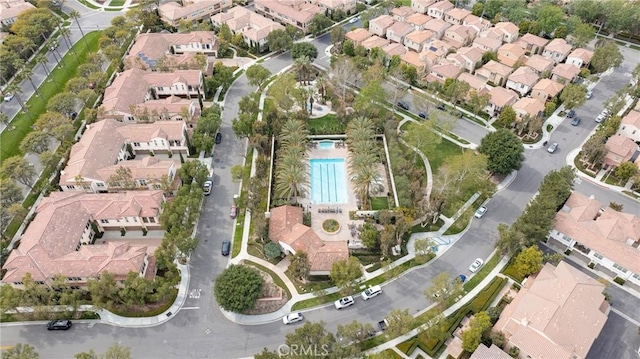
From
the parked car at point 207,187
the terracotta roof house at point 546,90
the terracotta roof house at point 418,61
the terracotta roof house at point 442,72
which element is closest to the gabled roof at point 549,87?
the terracotta roof house at point 546,90

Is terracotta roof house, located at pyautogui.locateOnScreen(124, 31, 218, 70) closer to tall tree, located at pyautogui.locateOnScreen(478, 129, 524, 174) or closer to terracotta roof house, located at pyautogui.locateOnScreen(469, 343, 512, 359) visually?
tall tree, located at pyautogui.locateOnScreen(478, 129, 524, 174)

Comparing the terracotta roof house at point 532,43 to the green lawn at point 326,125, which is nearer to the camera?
the green lawn at point 326,125

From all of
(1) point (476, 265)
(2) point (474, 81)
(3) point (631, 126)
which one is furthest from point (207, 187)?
(3) point (631, 126)

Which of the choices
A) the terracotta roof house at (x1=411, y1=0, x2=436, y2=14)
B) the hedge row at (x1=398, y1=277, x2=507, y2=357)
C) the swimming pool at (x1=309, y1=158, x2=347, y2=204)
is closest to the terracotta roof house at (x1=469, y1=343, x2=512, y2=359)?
the hedge row at (x1=398, y1=277, x2=507, y2=357)

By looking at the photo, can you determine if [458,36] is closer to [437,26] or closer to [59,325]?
[437,26]

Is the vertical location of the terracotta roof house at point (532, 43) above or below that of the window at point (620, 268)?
above

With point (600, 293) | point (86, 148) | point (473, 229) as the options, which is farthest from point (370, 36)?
point (600, 293)

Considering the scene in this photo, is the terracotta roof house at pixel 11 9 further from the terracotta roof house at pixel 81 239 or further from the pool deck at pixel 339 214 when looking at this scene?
the pool deck at pixel 339 214
